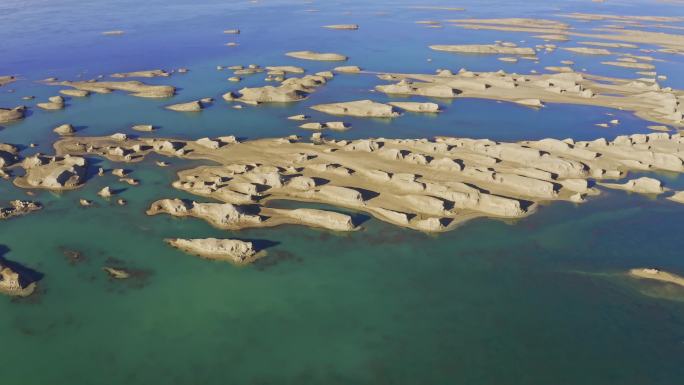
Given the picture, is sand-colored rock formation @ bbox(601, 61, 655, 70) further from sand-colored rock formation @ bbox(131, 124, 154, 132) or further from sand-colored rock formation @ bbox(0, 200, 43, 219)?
sand-colored rock formation @ bbox(0, 200, 43, 219)

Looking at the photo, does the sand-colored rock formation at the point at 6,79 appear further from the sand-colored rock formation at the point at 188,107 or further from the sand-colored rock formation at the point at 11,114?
the sand-colored rock formation at the point at 188,107

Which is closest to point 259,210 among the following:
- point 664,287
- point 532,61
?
point 664,287

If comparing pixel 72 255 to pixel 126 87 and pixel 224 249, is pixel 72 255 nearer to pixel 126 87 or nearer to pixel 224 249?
pixel 224 249

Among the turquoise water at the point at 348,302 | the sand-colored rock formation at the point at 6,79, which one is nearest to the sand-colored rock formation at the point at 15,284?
the turquoise water at the point at 348,302

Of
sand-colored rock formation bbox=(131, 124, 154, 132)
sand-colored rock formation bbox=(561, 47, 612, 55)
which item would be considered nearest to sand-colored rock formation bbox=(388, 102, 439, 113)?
sand-colored rock formation bbox=(131, 124, 154, 132)

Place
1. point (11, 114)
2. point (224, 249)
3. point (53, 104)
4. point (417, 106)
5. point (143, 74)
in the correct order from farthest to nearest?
point (143, 74) → point (417, 106) → point (53, 104) → point (11, 114) → point (224, 249)

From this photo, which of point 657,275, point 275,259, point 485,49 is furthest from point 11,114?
point 485,49
